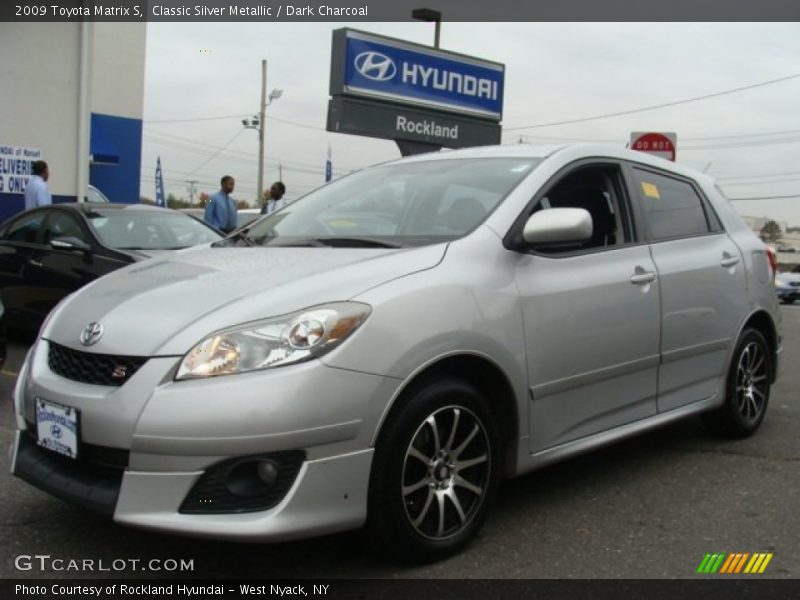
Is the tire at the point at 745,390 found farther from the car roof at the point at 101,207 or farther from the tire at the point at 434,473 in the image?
the car roof at the point at 101,207

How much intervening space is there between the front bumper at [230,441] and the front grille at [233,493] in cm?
1

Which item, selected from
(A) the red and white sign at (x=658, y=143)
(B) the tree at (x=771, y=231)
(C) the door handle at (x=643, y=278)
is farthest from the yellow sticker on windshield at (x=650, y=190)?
(B) the tree at (x=771, y=231)

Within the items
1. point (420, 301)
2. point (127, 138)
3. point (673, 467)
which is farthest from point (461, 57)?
point (420, 301)

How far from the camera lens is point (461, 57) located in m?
15.5

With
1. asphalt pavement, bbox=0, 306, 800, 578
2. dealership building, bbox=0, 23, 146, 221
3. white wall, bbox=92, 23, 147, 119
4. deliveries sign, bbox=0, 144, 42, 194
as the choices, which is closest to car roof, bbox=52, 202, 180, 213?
asphalt pavement, bbox=0, 306, 800, 578

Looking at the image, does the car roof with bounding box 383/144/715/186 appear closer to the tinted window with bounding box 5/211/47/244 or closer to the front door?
the front door

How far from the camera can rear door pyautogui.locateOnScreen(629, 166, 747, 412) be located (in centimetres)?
405

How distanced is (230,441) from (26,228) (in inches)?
236

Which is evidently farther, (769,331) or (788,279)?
(788,279)

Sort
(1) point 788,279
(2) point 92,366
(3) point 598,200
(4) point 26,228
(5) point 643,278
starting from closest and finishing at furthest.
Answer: (2) point 92,366 < (5) point 643,278 < (3) point 598,200 < (4) point 26,228 < (1) point 788,279

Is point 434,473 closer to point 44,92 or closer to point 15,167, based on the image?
point 15,167

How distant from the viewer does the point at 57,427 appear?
279 cm

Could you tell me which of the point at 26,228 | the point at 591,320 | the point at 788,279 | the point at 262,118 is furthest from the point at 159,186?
the point at 591,320

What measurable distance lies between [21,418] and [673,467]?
312cm
